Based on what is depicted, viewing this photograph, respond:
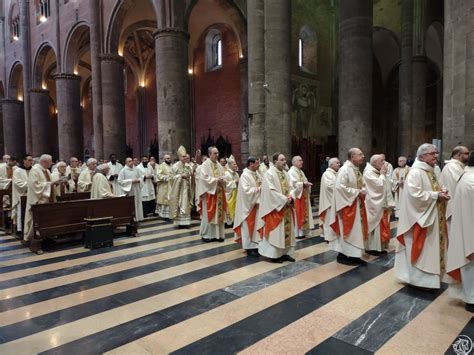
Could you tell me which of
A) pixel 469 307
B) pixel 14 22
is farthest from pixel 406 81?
pixel 14 22

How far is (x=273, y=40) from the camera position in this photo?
414 inches

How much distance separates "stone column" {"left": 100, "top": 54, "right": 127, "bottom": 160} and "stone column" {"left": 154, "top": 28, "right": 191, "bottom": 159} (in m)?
4.14

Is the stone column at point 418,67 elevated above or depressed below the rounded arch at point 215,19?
below

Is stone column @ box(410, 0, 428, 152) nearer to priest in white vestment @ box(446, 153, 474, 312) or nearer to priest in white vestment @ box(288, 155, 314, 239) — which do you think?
priest in white vestment @ box(288, 155, 314, 239)

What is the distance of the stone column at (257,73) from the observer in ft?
36.5

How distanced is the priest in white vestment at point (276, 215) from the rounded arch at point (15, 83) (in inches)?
1188

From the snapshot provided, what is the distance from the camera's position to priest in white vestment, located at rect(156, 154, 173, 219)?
10.9 meters

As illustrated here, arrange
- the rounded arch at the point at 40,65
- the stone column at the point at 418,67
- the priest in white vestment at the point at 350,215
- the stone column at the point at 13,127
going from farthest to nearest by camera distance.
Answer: the stone column at the point at 13,127 < the rounded arch at the point at 40,65 < the stone column at the point at 418,67 < the priest in white vestment at the point at 350,215

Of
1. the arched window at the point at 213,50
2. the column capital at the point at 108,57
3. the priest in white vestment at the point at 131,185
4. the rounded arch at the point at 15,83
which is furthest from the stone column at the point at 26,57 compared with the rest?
Result: the priest in white vestment at the point at 131,185

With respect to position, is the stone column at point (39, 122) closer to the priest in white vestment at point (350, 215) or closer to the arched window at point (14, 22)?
the arched window at point (14, 22)

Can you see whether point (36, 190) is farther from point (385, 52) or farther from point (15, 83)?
point (15, 83)

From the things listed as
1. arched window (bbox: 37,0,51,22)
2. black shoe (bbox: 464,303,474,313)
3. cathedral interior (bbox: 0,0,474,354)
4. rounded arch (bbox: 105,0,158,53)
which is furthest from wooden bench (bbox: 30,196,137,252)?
arched window (bbox: 37,0,51,22)

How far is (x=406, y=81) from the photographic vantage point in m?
16.4

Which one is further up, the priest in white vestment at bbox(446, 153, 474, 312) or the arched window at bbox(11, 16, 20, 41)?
the arched window at bbox(11, 16, 20, 41)
